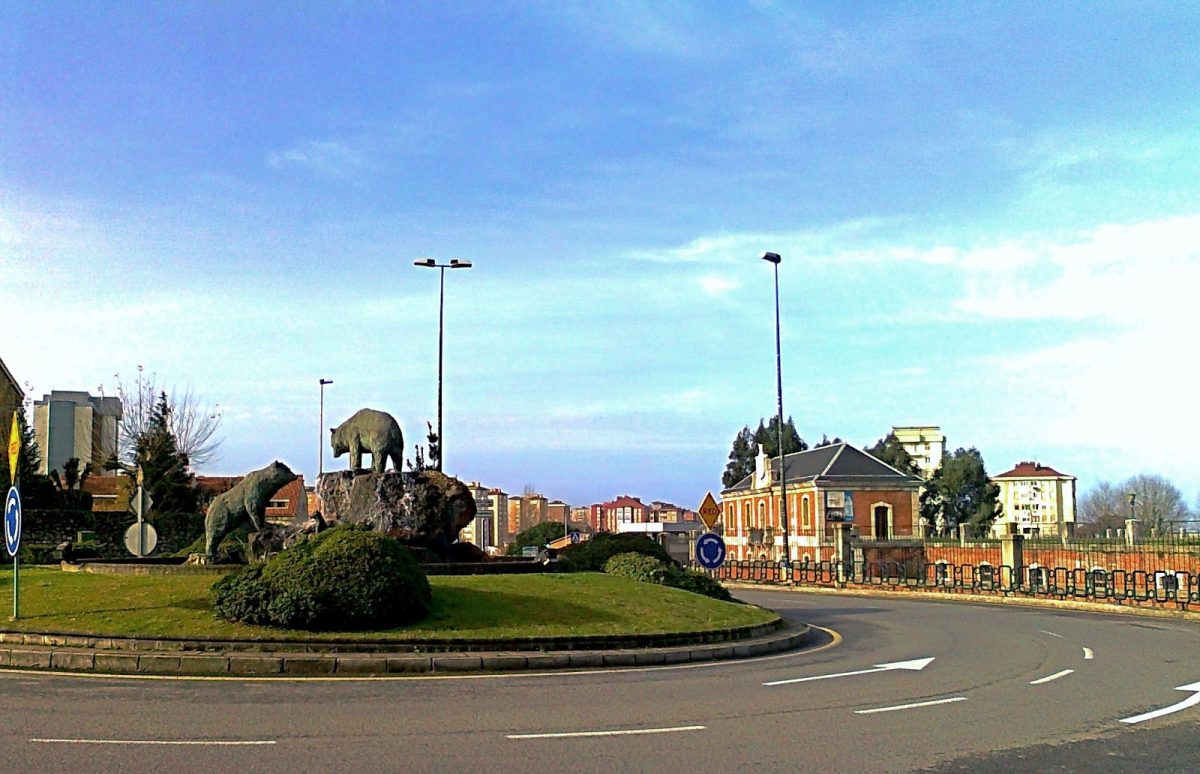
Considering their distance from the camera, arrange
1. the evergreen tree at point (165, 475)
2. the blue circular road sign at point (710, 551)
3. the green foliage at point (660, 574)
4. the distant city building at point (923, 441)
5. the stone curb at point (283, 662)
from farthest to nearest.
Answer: the distant city building at point (923, 441)
the evergreen tree at point (165, 475)
the green foliage at point (660, 574)
the blue circular road sign at point (710, 551)
the stone curb at point (283, 662)

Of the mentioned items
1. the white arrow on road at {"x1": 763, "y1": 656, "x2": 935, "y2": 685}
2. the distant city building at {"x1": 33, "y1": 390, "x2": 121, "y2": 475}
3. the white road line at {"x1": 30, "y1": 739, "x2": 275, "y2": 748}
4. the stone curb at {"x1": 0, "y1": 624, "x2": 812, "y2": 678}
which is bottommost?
the white arrow on road at {"x1": 763, "y1": 656, "x2": 935, "y2": 685}

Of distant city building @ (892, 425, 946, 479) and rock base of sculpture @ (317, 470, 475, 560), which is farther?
distant city building @ (892, 425, 946, 479)

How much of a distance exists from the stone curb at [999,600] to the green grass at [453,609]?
14.1 m

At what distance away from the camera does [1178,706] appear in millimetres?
12258

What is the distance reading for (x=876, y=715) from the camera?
11367 millimetres

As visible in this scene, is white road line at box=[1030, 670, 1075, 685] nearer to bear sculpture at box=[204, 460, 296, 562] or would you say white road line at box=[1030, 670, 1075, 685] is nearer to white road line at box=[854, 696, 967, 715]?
white road line at box=[854, 696, 967, 715]

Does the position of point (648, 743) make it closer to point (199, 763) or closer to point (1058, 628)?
point (199, 763)

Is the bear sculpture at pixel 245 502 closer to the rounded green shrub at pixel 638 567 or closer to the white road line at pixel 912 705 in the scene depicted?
the rounded green shrub at pixel 638 567

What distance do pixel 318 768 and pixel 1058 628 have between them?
19849 millimetres

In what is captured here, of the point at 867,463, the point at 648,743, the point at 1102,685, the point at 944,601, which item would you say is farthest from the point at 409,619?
the point at 867,463

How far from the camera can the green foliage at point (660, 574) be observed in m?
24.0

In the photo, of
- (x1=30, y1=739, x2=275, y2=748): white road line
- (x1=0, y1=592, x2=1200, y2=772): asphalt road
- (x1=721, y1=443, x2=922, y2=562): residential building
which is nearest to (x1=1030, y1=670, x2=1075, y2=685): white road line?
(x1=0, y1=592, x2=1200, y2=772): asphalt road

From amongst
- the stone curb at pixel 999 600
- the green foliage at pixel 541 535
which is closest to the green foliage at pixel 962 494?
Result: the green foliage at pixel 541 535

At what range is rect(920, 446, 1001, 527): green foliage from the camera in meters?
87.1
